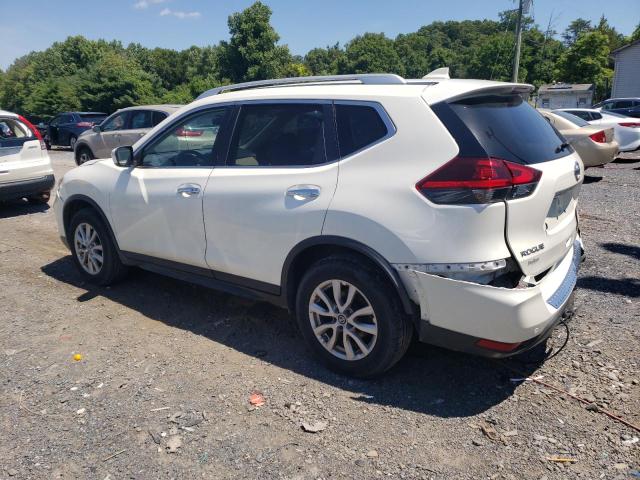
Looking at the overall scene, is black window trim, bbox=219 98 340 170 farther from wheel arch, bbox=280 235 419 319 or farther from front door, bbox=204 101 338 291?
wheel arch, bbox=280 235 419 319

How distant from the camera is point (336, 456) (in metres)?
2.70

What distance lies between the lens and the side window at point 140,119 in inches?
531

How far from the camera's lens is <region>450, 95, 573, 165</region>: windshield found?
2.89 meters

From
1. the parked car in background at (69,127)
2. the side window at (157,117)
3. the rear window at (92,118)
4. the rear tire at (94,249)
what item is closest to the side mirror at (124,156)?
the rear tire at (94,249)

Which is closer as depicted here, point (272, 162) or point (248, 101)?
point (272, 162)

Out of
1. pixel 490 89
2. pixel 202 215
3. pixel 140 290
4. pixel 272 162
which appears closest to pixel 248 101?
pixel 272 162

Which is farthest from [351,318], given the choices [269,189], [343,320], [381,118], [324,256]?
[381,118]

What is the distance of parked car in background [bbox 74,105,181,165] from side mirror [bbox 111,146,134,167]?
9172 millimetres

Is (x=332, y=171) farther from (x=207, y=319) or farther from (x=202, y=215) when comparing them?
(x=207, y=319)

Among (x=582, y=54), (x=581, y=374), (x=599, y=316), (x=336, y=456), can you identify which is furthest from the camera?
(x=582, y=54)

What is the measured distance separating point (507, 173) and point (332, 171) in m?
1.04

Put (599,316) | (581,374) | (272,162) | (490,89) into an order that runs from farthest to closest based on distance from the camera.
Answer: (599,316), (272,162), (581,374), (490,89)

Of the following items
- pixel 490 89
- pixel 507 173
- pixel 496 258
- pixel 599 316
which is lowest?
pixel 599 316

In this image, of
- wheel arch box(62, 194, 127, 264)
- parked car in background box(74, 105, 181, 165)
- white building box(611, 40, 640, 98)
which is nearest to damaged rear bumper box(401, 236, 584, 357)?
wheel arch box(62, 194, 127, 264)
